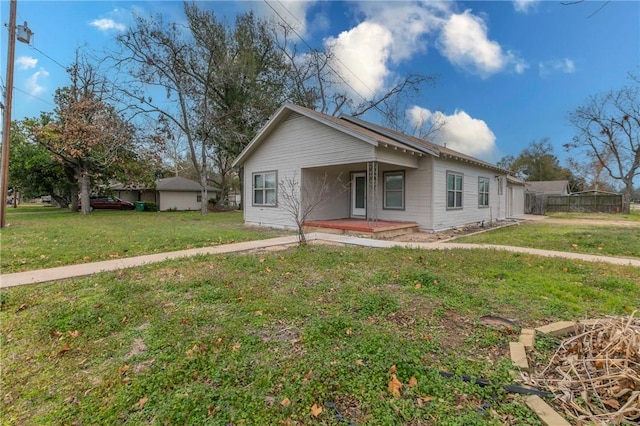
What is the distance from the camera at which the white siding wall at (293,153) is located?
10.5 metres

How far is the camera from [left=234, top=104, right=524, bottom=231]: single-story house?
10.6 m

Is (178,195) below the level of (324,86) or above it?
below

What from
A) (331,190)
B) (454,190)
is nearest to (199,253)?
(331,190)

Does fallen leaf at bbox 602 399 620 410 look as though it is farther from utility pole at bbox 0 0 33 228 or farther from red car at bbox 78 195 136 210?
red car at bbox 78 195 136 210

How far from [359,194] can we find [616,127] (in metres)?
28.5

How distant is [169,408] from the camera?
2.02 m

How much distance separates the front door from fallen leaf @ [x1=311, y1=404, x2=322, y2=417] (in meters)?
11.1

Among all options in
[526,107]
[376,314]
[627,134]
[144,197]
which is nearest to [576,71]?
[526,107]

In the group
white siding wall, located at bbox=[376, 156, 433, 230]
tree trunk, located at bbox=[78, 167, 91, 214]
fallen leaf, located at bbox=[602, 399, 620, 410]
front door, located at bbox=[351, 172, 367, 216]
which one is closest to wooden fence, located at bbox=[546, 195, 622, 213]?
white siding wall, located at bbox=[376, 156, 433, 230]

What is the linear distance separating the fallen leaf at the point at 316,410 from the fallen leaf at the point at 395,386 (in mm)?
538

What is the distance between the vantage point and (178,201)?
29.5 m

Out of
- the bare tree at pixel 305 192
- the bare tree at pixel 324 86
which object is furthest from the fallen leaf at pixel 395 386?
the bare tree at pixel 324 86

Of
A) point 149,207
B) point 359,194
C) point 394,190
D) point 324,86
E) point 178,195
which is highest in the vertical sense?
point 324,86

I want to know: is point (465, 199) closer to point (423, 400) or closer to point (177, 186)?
point (423, 400)
